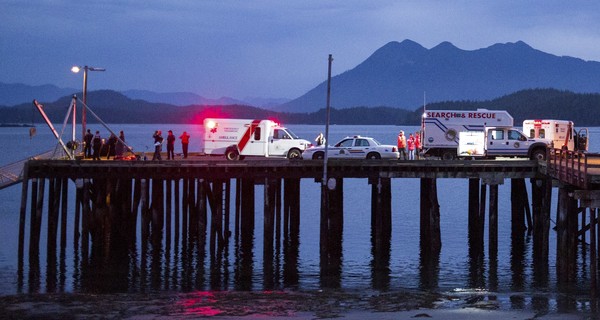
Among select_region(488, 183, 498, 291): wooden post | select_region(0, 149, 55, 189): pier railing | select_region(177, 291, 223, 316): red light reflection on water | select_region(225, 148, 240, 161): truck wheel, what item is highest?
select_region(225, 148, 240, 161): truck wheel

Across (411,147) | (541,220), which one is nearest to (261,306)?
(541,220)

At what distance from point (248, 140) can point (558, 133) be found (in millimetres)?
14841

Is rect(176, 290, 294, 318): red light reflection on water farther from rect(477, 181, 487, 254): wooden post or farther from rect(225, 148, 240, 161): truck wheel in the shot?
rect(225, 148, 240, 161): truck wheel

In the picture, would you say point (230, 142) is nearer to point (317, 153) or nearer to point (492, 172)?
point (317, 153)

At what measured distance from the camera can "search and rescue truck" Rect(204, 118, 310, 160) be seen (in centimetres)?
4428

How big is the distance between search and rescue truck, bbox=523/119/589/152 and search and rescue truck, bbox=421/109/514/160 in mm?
1501

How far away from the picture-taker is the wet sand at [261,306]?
2691 centimetres

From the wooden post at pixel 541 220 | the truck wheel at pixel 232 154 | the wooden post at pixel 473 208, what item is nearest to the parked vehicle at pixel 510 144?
the wooden post at pixel 541 220

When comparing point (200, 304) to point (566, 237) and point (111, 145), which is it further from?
point (111, 145)

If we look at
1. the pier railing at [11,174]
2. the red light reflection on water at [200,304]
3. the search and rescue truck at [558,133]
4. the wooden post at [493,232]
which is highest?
the search and rescue truck at [558,133]

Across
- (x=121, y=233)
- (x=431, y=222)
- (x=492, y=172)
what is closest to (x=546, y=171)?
(x=492, y=172)

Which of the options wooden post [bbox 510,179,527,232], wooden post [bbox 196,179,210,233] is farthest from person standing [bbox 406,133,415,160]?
wooden post [bbox 196,179,210,233]

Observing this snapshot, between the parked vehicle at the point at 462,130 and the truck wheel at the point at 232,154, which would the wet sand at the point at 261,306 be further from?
the parked vehicle at the point at 462,130

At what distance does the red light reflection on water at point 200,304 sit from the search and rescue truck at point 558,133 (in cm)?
2123
